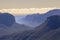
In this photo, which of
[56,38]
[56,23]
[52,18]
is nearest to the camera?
[56,38]

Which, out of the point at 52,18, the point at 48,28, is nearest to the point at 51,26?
the point at 48,28

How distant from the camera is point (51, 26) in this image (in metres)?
149

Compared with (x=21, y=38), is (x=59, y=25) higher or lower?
lower

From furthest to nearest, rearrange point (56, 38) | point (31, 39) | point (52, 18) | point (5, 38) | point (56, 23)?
point (5, 38) → point (52, 18) → point (56, 23) → point (31, 39) → point (56, 38)

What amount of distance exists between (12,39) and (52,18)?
88.6 feet

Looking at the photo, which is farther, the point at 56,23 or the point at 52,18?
the point at 52,18

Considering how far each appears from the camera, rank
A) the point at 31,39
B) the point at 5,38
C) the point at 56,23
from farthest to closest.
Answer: the point at 5,38, the point at 56,23, the point at 31,39

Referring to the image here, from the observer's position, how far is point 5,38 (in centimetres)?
17875

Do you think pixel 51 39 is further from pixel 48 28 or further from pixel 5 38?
pixel 5 38

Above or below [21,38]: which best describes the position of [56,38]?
below

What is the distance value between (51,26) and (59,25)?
4.38 m

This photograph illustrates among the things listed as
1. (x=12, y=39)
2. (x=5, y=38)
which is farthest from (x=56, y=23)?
(x=5, y=38)

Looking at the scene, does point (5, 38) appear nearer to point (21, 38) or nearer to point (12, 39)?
point (12, 39)

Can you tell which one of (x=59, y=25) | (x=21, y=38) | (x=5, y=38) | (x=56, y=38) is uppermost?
(x=5, y=38)
